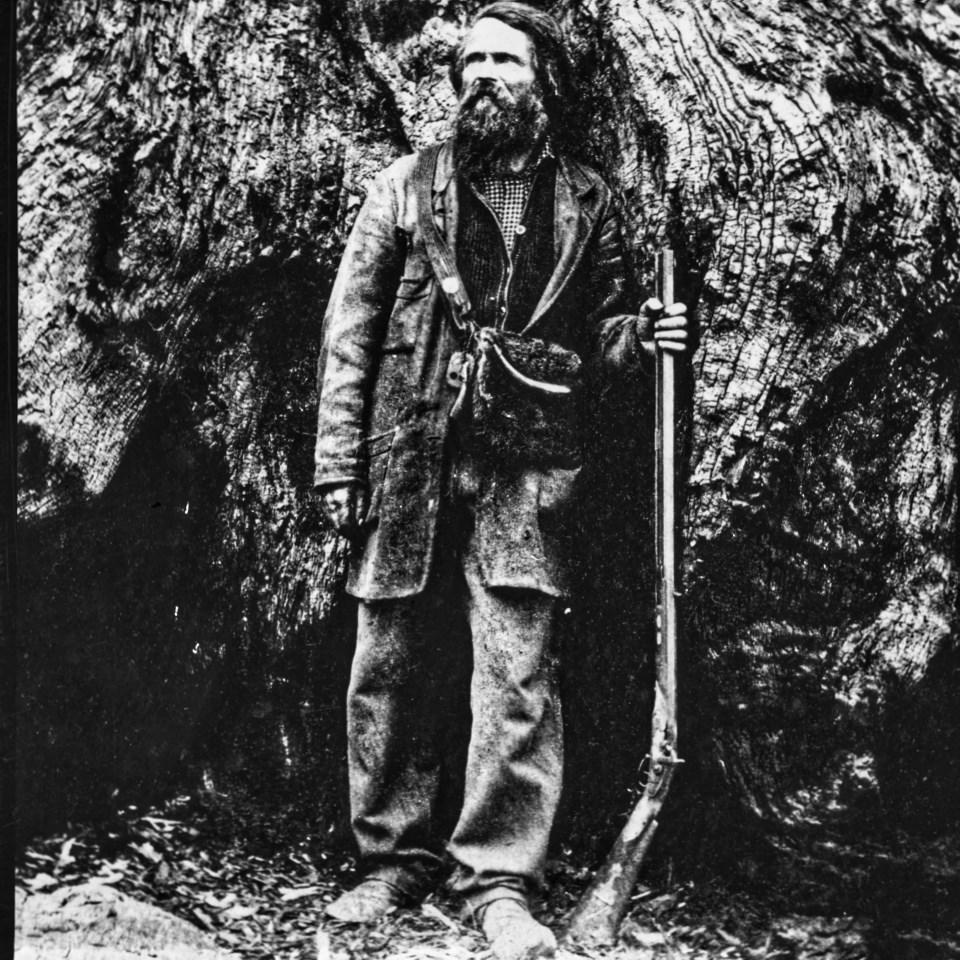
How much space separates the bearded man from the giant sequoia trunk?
5.2 inches

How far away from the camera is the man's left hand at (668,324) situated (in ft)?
11.6

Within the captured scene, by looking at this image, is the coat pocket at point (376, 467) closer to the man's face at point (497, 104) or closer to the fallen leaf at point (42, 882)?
the man's face at point (497, 104)

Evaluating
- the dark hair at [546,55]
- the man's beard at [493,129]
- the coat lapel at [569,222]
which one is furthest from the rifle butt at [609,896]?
the dark hair at [546,55]

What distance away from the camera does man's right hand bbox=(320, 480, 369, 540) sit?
361 centimetres

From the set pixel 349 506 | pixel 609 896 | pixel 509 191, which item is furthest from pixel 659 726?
pixel 509 191

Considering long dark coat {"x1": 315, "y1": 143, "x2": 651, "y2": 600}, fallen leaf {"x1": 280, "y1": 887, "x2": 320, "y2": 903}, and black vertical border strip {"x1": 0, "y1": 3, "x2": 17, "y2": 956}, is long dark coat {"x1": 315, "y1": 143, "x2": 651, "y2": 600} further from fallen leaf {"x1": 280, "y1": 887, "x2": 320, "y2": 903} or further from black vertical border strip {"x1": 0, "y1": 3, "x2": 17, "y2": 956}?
black vertical border strip {"x1": 0, "y1": 3, "x2": 17, "y2": 956}

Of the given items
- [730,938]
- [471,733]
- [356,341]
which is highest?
[356,341]

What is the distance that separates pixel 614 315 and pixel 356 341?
718 millimetres

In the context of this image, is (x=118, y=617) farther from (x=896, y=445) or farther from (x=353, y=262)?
(x=896, y=445)

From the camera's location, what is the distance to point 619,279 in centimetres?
365

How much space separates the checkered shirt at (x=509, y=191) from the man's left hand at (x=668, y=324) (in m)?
0.45

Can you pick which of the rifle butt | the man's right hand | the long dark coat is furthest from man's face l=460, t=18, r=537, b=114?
the rifle butt

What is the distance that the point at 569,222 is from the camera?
3.65 m

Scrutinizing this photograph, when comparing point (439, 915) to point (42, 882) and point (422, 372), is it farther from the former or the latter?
point (422, 372)
